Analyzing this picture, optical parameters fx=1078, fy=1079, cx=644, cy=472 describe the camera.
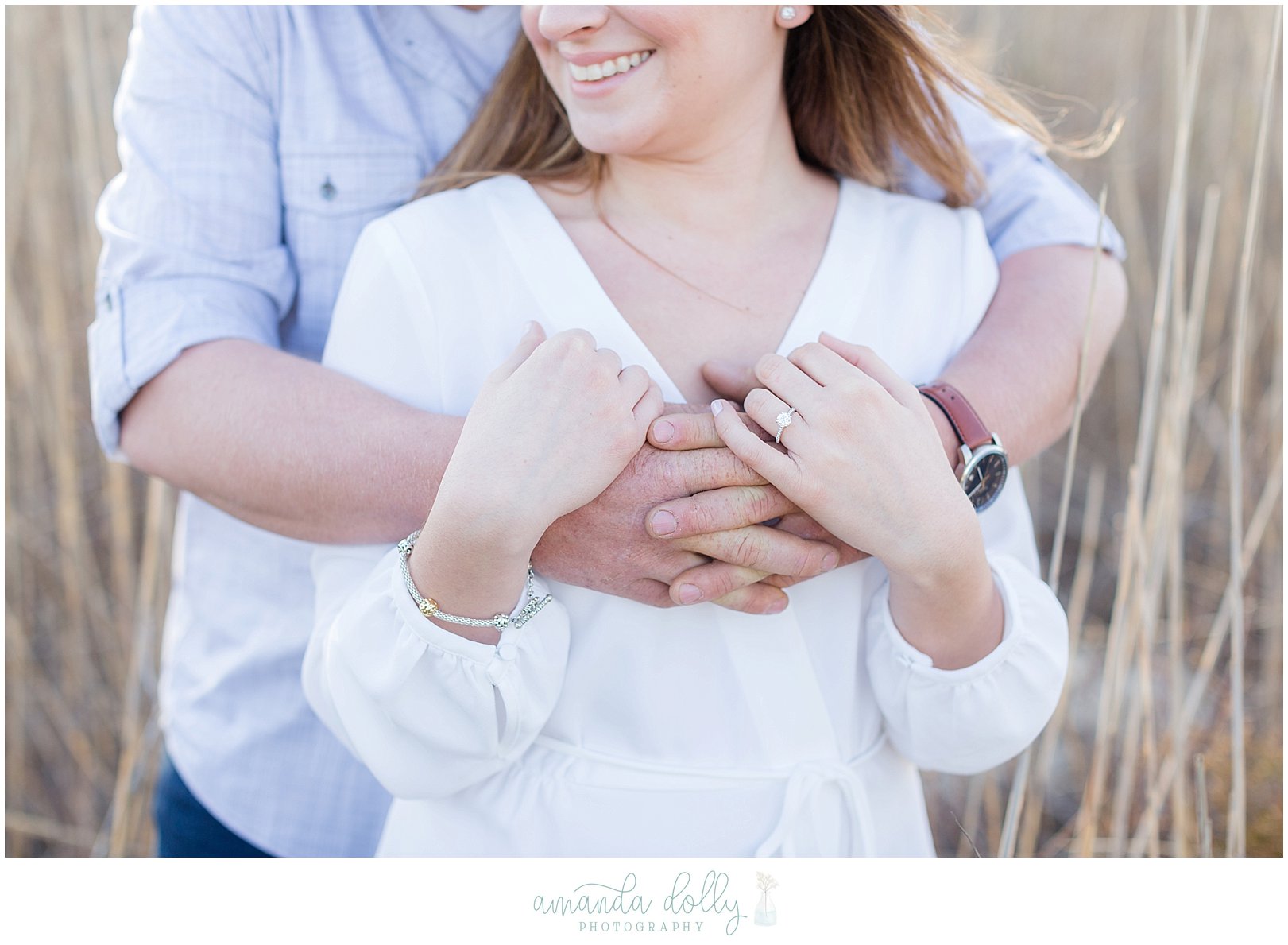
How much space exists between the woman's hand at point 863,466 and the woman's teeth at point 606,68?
0.33 m

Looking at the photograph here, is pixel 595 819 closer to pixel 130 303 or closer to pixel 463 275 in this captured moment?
pixel 463 275

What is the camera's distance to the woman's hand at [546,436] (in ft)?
2.74

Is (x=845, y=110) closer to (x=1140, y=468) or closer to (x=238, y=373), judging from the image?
(x=1140, y=468)

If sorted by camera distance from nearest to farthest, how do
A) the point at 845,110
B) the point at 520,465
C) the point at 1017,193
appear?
the point at 520,465, the point at 845,110, the point at 1017,193

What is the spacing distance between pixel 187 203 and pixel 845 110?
2.35ft

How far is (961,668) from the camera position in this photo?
985 mm

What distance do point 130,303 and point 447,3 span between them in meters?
0.52

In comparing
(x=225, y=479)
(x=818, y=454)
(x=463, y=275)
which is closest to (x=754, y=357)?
(x=818, y=454)

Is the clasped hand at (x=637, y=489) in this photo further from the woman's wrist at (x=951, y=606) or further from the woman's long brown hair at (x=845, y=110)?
the woman's long brown hair at (x=845, y=110)
